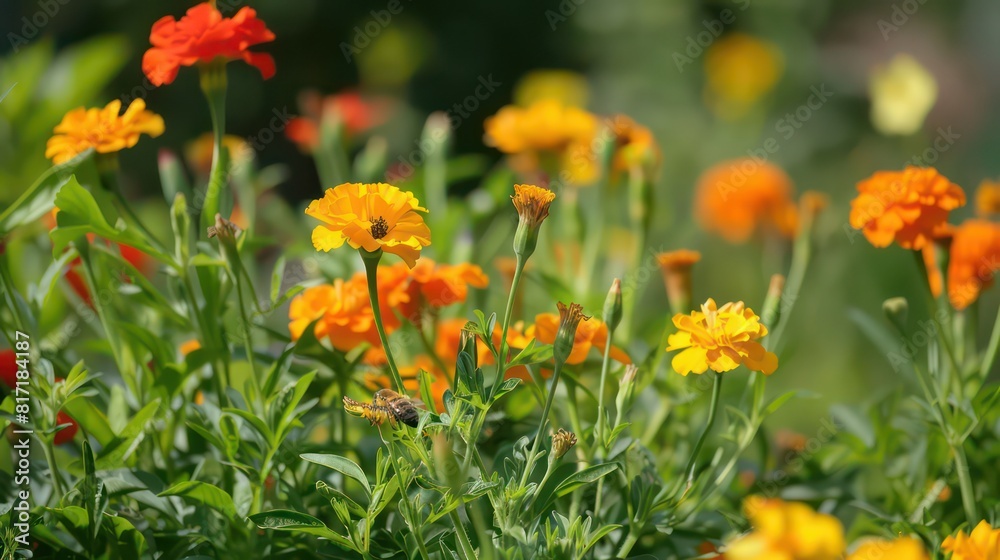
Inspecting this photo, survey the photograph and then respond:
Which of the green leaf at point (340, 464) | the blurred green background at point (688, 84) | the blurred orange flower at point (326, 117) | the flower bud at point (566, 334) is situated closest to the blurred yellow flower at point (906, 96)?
the blurred green background at point (688, 84)

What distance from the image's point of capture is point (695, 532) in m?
0.65

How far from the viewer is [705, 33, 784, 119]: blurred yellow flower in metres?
2.34

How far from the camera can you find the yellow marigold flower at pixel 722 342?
556 mm

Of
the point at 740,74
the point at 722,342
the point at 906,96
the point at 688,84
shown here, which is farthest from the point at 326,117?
the point at 688,84

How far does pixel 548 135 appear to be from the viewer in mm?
1005

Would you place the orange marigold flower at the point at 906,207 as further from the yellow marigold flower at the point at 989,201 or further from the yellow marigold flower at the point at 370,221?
the yellow marigold flower at the point at 370,221

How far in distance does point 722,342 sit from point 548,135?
0.49 meters

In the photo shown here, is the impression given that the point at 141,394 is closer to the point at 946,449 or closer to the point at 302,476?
the point at 302,476

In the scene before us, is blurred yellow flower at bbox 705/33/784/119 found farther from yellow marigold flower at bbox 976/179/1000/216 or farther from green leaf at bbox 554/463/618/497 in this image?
green leaf at bbox 554/463/618/497

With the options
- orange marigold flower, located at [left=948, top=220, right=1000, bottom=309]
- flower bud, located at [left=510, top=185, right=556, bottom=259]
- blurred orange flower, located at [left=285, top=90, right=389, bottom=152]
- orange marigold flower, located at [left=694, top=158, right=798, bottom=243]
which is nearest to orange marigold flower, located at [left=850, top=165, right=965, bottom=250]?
orange marigold flower, located at [left=948, top=220, right=1000, bottom=309]

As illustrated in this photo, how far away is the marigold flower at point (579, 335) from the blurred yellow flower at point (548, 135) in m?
0.35

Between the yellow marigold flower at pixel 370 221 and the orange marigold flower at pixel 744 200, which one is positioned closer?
the yellow marigold flower at pixel 370 221

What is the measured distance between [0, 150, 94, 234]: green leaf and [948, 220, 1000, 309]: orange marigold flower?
25.6 inches

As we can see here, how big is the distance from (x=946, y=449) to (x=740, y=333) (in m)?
0.25
